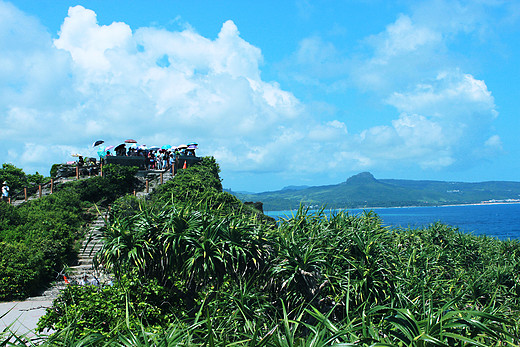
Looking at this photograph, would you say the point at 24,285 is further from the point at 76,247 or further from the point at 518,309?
the point at 518,309

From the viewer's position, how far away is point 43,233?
66.1 ft

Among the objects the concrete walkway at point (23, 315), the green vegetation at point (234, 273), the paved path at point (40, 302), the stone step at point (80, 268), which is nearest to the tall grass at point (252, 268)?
the green vegetation at point (234, 273)

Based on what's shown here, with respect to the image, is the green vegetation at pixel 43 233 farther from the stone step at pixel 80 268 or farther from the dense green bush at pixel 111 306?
the dense green bush at pixel 111 306

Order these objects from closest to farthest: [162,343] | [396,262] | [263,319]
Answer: [162,343] < [263,319] < [396,262]

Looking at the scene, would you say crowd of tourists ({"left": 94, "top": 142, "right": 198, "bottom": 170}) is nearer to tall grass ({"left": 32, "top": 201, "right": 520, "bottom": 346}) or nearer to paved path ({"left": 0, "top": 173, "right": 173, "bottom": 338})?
paved path ({"left": 0, "top": 173, "right": 173, "bottom": 338})

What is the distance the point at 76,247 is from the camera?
21000 mm

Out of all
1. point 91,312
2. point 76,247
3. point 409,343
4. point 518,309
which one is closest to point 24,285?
point 76,247

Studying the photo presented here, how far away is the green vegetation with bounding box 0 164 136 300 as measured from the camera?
16.9 meters

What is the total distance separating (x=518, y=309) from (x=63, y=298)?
45.9 ft

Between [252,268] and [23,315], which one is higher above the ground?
[252,268]

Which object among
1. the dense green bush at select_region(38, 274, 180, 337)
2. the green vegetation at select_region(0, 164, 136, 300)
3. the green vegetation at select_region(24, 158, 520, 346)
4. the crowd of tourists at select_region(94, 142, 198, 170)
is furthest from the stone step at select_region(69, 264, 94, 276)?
the crowd of tourists at select_region(94, 142, 198, 170)

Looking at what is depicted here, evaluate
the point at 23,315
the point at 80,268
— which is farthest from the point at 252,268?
the point at 80,268

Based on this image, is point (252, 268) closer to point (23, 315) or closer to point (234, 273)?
point (234, 273)

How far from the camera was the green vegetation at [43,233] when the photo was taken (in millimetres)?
16922
